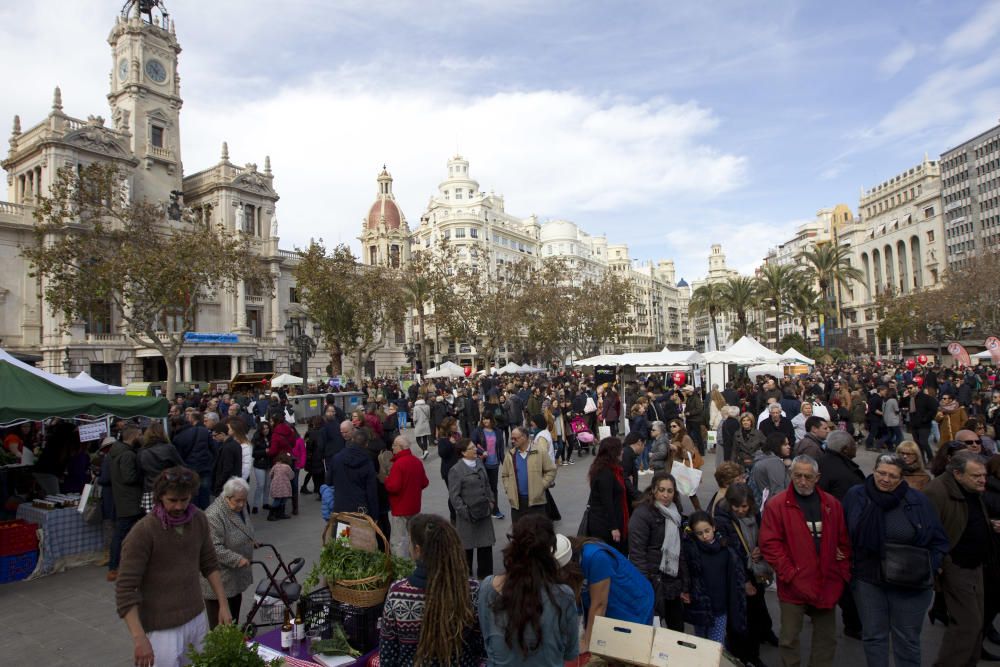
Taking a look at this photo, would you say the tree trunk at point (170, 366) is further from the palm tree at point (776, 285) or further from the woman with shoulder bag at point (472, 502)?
the palm tree at point (776, 285)

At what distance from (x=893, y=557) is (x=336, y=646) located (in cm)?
350

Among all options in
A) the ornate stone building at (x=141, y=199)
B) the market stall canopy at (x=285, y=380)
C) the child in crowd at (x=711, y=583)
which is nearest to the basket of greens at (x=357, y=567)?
the child in crowd at (x=711, y=583)

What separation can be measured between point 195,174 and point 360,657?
52.0 metres

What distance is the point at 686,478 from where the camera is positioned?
6.87 metres

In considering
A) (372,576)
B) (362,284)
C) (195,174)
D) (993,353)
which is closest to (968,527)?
(372,576)

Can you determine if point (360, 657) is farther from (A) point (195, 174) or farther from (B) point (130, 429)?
(A) point (195, 174)

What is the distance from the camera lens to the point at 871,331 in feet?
292

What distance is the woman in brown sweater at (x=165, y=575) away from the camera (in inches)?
130

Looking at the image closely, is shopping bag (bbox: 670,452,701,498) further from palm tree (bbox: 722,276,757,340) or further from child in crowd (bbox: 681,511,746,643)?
palm tree (bbox: 722,276,757,340)

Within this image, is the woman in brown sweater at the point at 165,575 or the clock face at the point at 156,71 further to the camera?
the clock face at the point at 156,71

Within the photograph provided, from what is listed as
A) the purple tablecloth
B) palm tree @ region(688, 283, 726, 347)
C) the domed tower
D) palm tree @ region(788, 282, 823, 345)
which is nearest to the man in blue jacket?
the purple tablecloth

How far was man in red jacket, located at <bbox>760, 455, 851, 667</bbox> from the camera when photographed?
159 inches

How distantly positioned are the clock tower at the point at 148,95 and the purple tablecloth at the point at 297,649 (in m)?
45.5

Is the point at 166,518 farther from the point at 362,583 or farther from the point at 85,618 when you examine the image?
the point at 85,618
